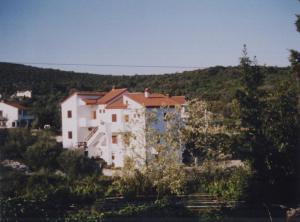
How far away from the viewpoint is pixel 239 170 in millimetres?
17766

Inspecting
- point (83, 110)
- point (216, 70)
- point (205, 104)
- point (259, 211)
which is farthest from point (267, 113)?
point (216, 70)

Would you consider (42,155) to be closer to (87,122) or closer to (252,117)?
(87,122)

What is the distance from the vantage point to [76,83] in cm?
5762

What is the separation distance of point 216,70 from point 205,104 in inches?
1528

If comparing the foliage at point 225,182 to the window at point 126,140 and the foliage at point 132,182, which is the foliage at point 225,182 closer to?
the foliage at point 132,182

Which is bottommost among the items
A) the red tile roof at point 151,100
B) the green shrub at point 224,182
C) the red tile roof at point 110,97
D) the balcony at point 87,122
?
the green shrub at point 224,182

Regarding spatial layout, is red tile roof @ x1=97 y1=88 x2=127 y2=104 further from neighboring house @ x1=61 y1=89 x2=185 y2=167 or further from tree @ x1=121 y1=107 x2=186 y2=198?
tree @ x1=121 y1=107 x2=186 y2=198

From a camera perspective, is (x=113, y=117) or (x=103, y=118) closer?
(x=113, y=117)

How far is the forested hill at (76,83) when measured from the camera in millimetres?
45750

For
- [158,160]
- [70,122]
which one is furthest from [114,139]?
[158,160]

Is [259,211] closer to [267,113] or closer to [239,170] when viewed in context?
[239,170]

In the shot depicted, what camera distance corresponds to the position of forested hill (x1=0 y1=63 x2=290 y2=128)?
150ft

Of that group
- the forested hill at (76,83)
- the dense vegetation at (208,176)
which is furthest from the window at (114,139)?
the forested hill at (76,83)

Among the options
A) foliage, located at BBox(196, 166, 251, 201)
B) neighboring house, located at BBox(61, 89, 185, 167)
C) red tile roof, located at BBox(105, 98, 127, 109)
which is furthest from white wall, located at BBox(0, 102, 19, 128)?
foliage, located at BBox(196, 166, 251, 201)
